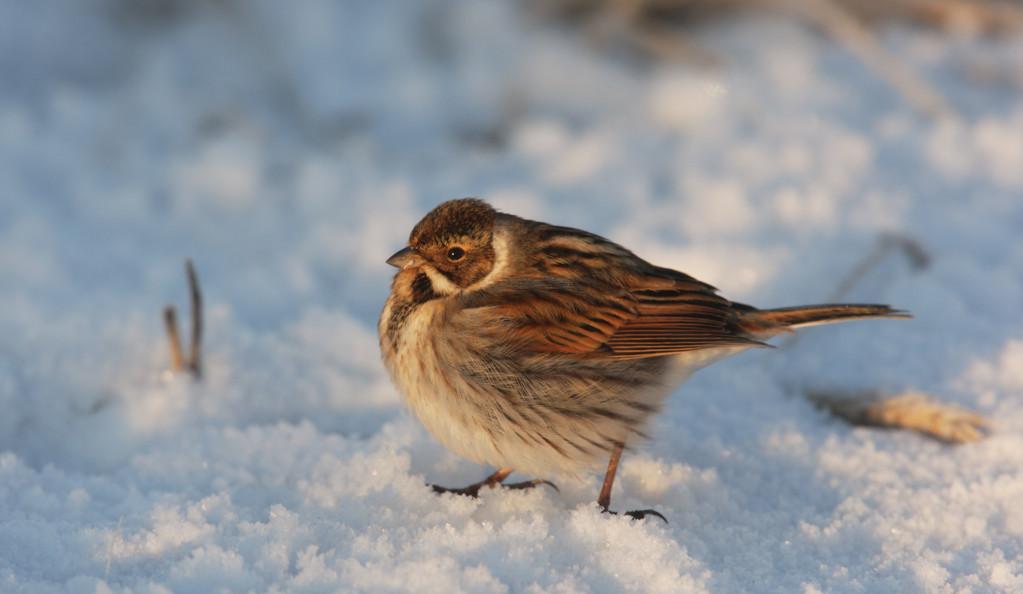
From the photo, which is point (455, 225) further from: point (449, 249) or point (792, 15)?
point (792, 15)

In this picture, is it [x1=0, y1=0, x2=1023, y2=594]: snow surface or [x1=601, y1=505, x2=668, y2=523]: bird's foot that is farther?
[x1=601, y1=505, x2=668, y2=523]: bird's foot

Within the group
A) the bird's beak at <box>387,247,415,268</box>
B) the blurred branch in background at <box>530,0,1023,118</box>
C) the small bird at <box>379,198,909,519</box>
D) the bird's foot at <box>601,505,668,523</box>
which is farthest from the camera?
the blurred branch in background at <box>530,0,1023,118</box>

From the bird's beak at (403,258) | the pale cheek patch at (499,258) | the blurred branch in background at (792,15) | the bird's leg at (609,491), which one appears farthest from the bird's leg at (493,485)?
the blurred branch in background at (792,15)

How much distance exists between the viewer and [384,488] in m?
A: 3.61

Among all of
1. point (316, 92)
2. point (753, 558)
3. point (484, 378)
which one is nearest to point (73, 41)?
point (316, 92)

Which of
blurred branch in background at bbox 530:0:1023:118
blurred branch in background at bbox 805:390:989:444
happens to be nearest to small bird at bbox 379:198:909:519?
blurred branch in background at bbox 805:390:989:444

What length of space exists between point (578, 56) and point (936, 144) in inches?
88.9

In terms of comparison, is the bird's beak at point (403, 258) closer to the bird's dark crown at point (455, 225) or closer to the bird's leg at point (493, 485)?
the bird's dark crown at point (455, 225)

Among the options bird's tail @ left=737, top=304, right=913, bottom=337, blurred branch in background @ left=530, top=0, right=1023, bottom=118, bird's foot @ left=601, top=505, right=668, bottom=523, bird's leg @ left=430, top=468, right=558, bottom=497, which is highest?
blurred branch in background @ left=530, top=0, right=1023, bottom=118

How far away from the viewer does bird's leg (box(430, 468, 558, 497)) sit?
3.67 meters

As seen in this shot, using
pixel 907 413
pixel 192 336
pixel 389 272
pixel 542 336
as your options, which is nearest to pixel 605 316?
pixel 542 336

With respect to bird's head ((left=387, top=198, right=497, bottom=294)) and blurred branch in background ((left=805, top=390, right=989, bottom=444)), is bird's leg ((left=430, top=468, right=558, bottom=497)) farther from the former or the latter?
blurred branch in background ((left=805, top=390, right=989, bottom=444))

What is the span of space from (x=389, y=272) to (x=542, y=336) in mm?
1956

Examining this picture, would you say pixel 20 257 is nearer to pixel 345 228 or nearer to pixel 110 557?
pixel 345 228
